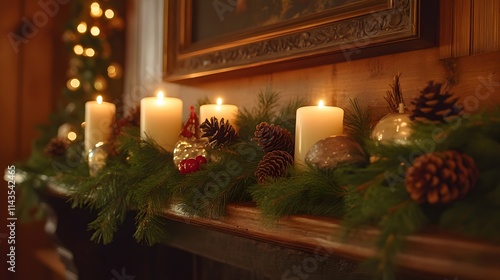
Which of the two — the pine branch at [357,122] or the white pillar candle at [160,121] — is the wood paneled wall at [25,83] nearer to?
the white pillar candle at [160,121]

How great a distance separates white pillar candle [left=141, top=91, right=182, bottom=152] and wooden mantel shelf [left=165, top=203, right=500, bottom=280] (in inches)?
12.3

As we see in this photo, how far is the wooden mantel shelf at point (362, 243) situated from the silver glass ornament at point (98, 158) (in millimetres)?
422

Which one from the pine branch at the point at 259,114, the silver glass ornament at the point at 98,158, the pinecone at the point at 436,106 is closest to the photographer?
the pinecone at the point at 436,106

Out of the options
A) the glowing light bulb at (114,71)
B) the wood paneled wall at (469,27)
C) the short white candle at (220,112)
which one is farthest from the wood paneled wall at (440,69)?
A: the glowing light bulb at (114,71)

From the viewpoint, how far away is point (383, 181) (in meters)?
0.49

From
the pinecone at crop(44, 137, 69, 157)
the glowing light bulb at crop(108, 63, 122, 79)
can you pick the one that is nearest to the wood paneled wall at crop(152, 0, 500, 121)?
the pinecone at crop(44, 137, 69, 157)

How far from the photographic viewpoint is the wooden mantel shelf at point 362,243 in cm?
37

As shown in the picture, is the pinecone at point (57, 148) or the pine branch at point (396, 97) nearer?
the pine branch at point (396, 97)

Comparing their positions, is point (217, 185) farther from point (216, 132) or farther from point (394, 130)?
point (394, 130)

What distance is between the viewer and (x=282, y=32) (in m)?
0.91

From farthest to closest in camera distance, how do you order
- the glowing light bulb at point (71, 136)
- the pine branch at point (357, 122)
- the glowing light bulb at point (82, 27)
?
the glowing light bulb at point (82, 27)
the glowing light bulb at point (71, 136)
the pine branch at point (357, 122)
